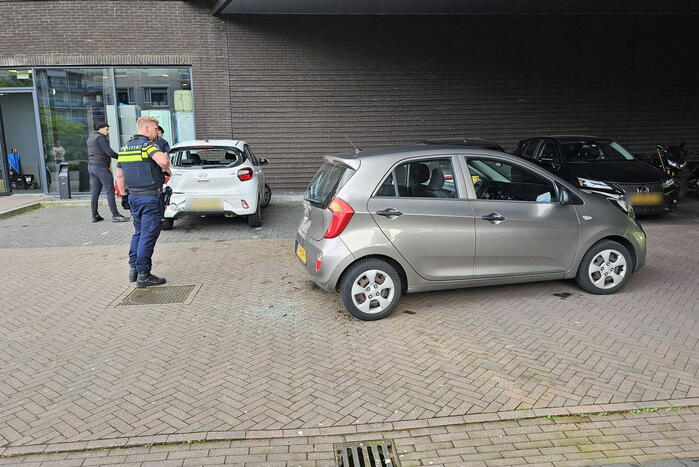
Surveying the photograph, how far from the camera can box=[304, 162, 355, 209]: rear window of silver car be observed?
5.24 metres

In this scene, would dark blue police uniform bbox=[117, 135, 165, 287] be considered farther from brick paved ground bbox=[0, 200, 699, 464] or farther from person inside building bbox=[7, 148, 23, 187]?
person inside building bbox=[7, 148, 23, 187]

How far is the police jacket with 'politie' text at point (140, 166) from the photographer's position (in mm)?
6113

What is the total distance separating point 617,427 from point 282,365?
2.46m

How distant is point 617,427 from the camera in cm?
342

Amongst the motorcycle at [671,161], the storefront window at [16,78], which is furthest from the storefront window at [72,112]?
the motorcycle at [671,161]

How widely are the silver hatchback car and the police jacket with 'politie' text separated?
1897mm

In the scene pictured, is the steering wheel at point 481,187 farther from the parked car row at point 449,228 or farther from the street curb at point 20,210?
the street curb at point 20,210

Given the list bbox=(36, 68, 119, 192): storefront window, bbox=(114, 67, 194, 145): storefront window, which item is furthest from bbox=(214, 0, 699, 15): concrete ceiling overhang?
bbox=(36, 68, 119, 192): storefront window

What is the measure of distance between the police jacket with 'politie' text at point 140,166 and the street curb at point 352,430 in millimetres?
3488

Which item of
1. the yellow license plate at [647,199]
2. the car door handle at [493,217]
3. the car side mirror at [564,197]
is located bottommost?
the yellow license plate at [647,199]

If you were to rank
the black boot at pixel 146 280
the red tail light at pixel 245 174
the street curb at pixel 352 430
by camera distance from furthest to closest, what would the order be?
1. the red tail light at pixel 245 174
2. the black boot at pixel 146 280
3. the street curb at pixel 352 430

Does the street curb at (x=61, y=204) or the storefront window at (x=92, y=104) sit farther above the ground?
the storefront window at (x=92, y=104)

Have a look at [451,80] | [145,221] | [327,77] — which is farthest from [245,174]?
[451,80]

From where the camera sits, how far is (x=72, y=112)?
44.0 feet
